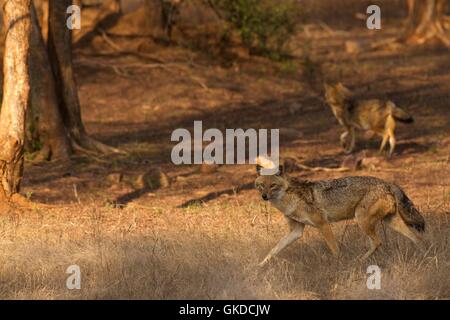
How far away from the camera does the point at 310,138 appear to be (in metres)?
17.8

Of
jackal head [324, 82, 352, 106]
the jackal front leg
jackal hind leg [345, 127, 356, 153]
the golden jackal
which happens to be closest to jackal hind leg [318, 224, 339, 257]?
the jackal front leg

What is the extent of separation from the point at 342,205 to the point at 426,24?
20.0 meters

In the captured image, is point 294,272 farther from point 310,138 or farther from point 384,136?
point 310,138

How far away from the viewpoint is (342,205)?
28.7 feet

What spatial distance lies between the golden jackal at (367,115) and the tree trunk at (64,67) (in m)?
4.25

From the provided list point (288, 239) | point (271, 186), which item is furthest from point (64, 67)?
point (288, 239)

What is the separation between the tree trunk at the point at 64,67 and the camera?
52.2 feet

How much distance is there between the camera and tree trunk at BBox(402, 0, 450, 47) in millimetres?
27250

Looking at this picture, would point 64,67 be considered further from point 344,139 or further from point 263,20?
point 263,20

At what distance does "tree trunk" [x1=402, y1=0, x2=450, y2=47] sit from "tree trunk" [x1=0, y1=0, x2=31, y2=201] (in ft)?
57.9

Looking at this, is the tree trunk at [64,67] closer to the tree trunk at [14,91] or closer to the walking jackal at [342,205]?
Result: the tree trunk at [14,91]

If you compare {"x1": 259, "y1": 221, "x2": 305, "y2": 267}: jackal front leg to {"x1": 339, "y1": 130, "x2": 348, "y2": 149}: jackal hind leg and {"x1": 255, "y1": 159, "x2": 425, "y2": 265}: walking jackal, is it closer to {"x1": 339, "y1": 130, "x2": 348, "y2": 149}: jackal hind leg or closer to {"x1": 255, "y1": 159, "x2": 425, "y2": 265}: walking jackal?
{"x1": 255, "y1": 159, "x2": 425, "y2": 265}: walking jackal

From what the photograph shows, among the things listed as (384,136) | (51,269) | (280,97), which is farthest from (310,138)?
(51,269)

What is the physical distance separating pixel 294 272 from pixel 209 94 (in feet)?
43.9
